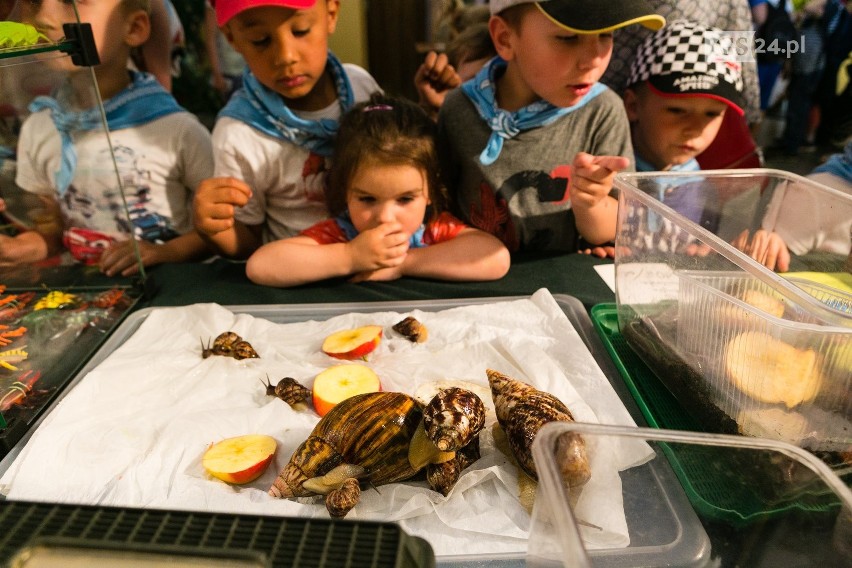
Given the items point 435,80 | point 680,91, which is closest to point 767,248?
point 680,91

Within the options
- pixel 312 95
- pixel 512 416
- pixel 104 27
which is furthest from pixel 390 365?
pixel 104 27

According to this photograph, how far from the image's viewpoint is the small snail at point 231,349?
85 centimetres

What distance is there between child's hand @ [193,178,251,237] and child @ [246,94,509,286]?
0.10m

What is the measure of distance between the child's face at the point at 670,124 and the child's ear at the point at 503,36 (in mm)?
379

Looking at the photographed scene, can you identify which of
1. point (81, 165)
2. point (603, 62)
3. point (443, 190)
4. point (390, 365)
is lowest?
point (390, 365)

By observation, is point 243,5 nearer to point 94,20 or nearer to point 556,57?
point 94,20

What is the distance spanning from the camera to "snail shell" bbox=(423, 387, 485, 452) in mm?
585

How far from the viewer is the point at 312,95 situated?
3.97 ft

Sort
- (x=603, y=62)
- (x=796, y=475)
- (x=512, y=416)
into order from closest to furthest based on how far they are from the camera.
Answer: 1. (x=796, y=475)
2. (x=512, y=416)
3. (x=603, y=62)

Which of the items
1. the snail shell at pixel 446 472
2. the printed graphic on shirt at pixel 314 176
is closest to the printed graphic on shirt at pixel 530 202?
the printed graphic on shirt at pixel 314 176

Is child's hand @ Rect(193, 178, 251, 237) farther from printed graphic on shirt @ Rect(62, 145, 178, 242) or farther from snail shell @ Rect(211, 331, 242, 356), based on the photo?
snail shell @ Rect(211, 331, 242, 356)

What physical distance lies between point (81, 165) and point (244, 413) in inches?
27.2

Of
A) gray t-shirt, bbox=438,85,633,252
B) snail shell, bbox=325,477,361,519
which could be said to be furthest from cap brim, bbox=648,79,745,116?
snail shell, bbox=325,477,361,519

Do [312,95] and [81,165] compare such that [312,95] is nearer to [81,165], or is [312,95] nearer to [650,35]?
[81,165]
